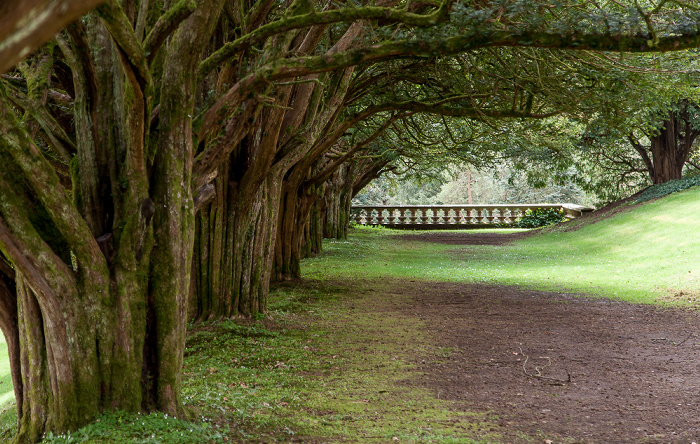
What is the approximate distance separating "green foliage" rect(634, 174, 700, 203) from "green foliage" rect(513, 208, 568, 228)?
28.9 ft

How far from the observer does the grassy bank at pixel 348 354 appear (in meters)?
4.88

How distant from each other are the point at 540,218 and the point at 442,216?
6100 millimetres

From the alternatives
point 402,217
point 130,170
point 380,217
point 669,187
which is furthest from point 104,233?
point 380,217

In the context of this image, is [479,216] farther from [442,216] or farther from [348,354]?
[348,354]

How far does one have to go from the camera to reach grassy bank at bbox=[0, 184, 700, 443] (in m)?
4.88

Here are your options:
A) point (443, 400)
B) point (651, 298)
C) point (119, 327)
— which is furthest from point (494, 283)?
point (119, 327)

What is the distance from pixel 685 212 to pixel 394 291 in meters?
12.3

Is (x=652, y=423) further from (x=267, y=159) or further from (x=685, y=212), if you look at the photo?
(x=685, y=212)

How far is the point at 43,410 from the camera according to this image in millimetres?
4430

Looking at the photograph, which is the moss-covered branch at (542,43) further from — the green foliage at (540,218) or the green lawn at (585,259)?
the green foliage at (540,218)

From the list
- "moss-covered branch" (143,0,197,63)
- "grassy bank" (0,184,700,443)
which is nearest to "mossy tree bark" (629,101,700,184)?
"grassy bank" (0,184,700,443)

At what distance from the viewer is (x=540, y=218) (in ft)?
117

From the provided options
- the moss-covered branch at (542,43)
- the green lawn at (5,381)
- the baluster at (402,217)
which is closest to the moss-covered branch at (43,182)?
the moss-covered branch at (542,43)

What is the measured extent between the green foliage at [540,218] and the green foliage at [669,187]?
28.9ft
